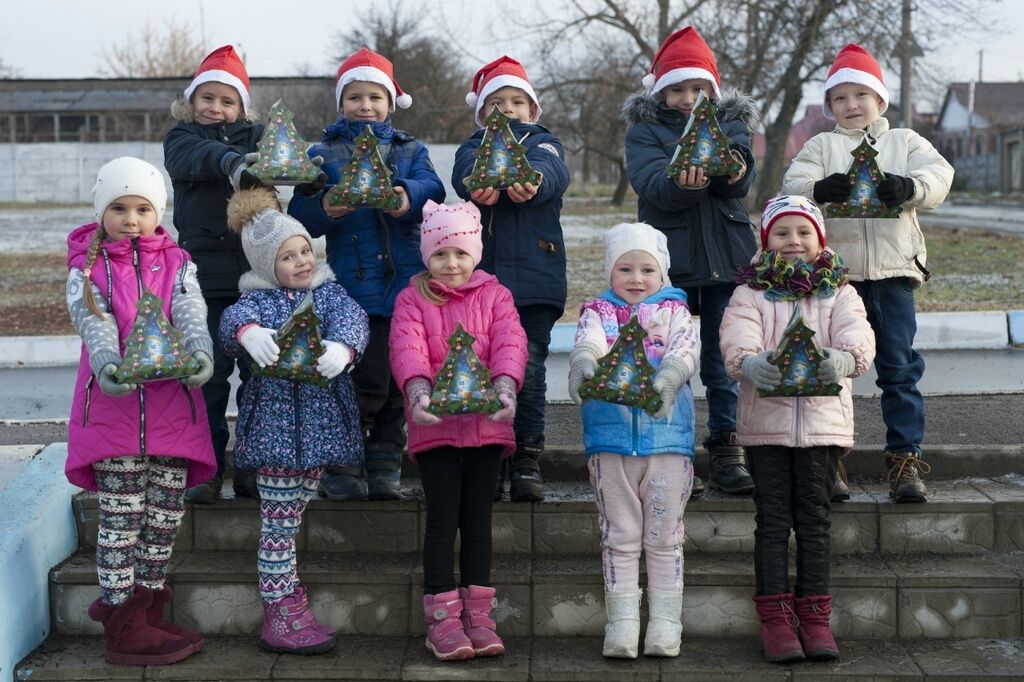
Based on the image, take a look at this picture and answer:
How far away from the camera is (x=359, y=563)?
4.42 meters

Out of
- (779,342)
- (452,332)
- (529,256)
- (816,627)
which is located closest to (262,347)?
(452,332)

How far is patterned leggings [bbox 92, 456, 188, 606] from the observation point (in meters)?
3.93

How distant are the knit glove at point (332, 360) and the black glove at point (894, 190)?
2082 millimetres

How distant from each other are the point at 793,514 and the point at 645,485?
0.54m

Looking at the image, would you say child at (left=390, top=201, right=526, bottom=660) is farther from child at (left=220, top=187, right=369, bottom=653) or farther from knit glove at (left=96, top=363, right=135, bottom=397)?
knit glove at (left=96, top=363, right=135, bottom=397)

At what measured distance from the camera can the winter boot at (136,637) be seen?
3.94 meters

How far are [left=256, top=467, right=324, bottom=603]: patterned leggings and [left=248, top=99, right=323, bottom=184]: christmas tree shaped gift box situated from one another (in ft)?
3.60

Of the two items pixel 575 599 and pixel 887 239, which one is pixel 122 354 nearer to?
pixel 575 599

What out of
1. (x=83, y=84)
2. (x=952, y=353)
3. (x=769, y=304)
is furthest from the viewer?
(x=83, y=84)

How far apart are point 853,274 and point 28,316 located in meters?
8.05

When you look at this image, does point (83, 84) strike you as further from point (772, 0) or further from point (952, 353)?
point (952, 353)

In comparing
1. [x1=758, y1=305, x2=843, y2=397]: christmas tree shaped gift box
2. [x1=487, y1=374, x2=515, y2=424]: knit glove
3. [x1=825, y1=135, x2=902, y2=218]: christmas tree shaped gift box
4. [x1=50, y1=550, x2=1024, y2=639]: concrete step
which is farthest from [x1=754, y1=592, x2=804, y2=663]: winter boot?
[x1=825, y1=135, x2=902, y2=218]: christmas tree shaped gift box

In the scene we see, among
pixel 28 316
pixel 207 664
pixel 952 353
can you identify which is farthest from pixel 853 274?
pixel 28 316

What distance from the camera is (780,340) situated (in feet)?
12.8
